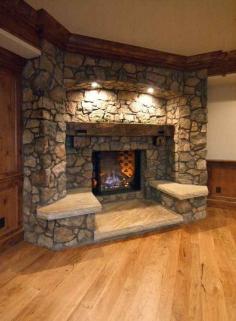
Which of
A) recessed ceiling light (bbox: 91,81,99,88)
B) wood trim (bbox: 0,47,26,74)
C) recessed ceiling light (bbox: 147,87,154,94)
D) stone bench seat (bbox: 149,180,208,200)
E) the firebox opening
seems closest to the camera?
wood trim (bbox: 0,47,26,74)

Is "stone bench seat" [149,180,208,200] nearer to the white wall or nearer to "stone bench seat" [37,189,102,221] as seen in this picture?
the white wall

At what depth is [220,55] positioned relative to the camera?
3.44 metres

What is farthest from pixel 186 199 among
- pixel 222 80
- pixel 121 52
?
pixel 121 52

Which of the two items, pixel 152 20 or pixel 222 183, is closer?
pixel 152 20

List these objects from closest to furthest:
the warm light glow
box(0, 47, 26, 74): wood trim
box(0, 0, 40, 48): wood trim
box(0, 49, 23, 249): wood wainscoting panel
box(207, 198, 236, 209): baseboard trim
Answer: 1. box(0, 0, 40, 48): wood trim
2. box(0, 47, 26, 74): wood trim
3. box(0, 49, 23, 249): wood wainscoting panel
4. the warm light glow
5. box(207, 198, 236, 209): baseboard trim

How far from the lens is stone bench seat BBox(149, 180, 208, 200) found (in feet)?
11.5

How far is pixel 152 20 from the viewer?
2.44 m

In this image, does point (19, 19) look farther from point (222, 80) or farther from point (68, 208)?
point (222, 80)

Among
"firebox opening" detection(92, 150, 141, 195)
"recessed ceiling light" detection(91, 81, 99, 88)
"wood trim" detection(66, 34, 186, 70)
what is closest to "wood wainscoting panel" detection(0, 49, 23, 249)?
"wood trim" detection(66, 34, 186, 70)

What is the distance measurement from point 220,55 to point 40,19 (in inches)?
105

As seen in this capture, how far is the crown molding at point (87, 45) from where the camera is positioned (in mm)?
2248

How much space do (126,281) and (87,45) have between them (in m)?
2.89

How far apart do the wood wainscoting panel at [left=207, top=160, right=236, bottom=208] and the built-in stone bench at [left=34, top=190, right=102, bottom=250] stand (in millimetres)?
2705

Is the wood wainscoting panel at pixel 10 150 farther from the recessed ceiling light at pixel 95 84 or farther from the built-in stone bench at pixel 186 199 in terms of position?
the built-in stone bench at pixel 186 199
